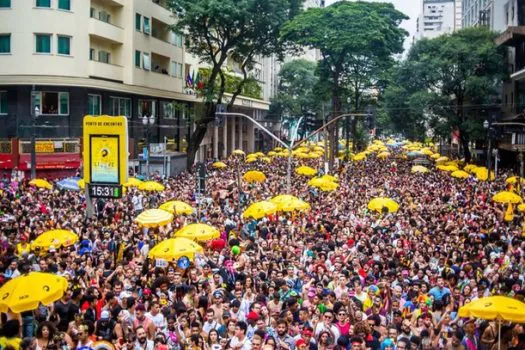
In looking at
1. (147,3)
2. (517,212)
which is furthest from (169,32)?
(517,212)

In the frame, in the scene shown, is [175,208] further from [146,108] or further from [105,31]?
[146,108]

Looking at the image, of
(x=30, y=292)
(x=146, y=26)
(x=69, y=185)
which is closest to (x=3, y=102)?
(x=146, y=26)

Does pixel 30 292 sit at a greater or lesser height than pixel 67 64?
lesser

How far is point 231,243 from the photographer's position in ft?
59.7

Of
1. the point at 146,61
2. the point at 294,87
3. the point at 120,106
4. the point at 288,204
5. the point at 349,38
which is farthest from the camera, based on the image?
the point at 294,87

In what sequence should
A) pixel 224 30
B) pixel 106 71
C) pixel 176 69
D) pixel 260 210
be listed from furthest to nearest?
1. pixel 176 69
2. pixel 224 30
3. pixel 106 71
4. pixel 260 210

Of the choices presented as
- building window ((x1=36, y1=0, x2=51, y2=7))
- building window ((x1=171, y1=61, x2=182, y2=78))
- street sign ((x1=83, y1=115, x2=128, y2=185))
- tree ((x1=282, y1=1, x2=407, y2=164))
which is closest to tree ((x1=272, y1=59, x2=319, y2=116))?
tree ((x1=282, y1=1, x2=407, y2=164))

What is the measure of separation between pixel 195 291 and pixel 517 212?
1585cm

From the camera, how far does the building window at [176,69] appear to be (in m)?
53.6

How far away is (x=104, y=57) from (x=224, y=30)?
8636mm

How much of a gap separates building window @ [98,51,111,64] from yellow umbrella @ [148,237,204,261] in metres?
30.1

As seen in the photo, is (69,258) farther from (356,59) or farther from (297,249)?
(356,59)

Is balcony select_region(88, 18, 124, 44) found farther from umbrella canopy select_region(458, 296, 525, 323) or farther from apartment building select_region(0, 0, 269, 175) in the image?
umbrella canopy select_region(458, 296, 525, 323)

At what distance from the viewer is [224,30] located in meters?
47.9
